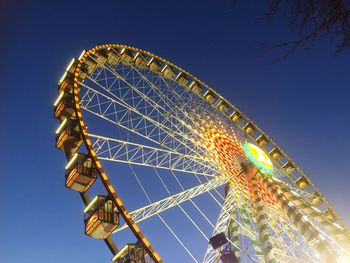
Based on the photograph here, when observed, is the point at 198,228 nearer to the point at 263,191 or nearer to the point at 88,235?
the point at 88,235

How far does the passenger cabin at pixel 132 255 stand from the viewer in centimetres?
1014

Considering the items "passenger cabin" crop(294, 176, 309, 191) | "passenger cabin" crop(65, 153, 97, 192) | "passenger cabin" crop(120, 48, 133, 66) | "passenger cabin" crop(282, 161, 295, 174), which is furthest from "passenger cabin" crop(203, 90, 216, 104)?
"passenger cabin" crop(65, 153, 97, 192)

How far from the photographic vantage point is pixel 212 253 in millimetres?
13914

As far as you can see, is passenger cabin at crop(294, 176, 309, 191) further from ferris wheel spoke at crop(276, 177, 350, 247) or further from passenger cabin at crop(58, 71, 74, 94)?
passenger cabin at crop(58, 71, 74, 94)

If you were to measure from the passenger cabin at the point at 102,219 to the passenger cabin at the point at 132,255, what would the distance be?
2.29 feet

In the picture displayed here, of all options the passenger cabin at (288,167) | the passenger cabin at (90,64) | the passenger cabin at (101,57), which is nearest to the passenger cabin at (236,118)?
the passenger cabin at (288,167)

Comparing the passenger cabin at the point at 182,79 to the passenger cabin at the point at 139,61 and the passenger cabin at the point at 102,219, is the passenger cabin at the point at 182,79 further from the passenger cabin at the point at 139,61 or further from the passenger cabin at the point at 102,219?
the passenger cabin at the point at 102,219

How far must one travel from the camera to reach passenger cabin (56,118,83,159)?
12.5 meters

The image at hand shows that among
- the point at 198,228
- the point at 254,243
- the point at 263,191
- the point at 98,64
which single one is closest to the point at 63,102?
the point at 98,64

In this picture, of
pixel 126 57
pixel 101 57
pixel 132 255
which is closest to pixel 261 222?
pixel 132 255

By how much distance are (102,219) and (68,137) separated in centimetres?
338

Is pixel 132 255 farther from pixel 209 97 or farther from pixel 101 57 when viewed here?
pixel 209 97

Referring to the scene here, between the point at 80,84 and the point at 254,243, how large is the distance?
10.5 m

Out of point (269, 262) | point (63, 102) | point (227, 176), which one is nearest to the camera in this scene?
point (269, 262)
